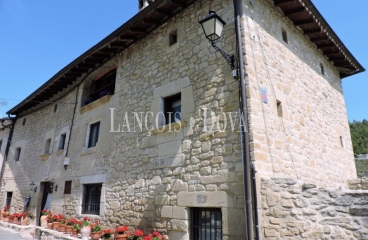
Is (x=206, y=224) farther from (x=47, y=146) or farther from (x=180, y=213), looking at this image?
(x=47, y=146)

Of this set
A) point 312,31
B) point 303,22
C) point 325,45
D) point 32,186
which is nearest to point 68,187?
point 32,186

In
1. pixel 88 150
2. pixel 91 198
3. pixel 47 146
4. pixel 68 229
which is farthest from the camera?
pixel 47 146

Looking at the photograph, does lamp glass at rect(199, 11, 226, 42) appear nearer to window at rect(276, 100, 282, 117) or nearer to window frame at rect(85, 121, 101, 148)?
window at rect(276, 100, 282, 117)

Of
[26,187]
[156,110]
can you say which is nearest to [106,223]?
[156,110]

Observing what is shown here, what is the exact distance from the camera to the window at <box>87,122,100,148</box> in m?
7.78

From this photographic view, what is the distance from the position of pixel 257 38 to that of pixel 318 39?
3176 millimetres

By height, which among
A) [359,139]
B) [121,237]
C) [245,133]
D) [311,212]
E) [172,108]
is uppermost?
[359,139]

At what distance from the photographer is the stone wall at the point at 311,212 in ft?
10.6

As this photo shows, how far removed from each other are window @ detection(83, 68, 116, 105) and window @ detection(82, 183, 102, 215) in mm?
2734

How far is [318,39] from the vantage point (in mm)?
7098

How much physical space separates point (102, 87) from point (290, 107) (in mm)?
6017

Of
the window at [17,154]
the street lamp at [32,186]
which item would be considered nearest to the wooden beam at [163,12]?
the street lamp at [32,186]

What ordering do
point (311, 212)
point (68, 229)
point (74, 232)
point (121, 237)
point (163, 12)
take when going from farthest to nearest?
point (68, 229), point (74, 232), point (163, 12), point (121, 237), point (311, 212)

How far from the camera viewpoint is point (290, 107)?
5355 millimetres
